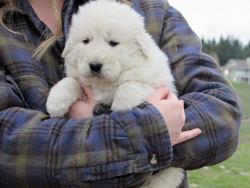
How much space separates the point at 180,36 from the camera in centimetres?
347

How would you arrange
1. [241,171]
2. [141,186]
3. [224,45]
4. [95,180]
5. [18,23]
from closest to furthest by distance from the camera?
[95,180] < [141,186] < [18,23] < [241,171] < [224,45]

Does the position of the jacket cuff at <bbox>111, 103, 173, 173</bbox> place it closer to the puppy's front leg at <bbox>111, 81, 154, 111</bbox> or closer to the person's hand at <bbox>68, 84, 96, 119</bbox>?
the puppy's front leg at <bbox>111, 81, 154, 111</bbox>

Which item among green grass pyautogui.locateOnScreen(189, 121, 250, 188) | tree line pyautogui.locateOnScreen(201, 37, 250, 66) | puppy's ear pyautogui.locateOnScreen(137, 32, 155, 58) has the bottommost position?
tree line pyautogui.locateOnScreen(201, 37, 250, 66)

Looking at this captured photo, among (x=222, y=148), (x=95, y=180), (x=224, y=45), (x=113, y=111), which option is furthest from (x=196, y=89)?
(x=224, y=45)

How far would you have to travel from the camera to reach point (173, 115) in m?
2.76

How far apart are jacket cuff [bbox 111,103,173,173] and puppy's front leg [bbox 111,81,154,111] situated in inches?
6.1

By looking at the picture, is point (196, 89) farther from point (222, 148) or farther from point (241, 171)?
point (241, 171)

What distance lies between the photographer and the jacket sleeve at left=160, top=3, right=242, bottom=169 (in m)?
3.00

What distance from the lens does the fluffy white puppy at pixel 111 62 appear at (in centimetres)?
298

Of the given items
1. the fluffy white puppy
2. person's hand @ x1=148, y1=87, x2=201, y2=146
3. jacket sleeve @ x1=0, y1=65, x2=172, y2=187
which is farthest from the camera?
the fluffy white puppy

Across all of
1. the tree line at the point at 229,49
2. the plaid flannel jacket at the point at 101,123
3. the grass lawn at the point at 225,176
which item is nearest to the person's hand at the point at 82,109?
the plaid flannel jacket at the point at 101,123

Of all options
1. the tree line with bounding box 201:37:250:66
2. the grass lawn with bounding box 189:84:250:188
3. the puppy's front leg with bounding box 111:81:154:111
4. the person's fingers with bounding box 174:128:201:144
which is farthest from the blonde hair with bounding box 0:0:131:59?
the tree line with bounding box 201:37:250:66

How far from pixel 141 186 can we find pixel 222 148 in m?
0.46

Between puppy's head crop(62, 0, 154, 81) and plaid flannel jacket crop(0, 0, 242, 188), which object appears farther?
puppy's head crop(62, 0, 154, 81)
